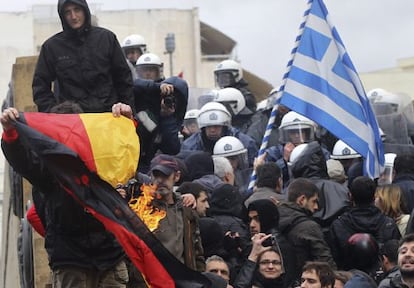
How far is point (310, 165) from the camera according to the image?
1828 cm

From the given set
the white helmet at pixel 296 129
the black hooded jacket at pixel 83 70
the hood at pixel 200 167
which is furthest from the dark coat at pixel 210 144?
the black hooded jacket at pixel 83 70

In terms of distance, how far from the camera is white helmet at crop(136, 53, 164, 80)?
20.3 meters

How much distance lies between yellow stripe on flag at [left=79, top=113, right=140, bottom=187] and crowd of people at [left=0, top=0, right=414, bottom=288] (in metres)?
0.19

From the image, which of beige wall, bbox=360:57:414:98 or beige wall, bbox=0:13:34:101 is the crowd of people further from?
beige wall, bbox=0:13:34:101

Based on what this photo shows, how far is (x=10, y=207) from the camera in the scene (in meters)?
17.2

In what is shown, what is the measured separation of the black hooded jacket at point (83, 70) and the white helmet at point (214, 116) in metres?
7.22

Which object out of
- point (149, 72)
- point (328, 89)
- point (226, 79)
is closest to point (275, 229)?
point (328, 89)

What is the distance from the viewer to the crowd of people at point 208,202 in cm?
1299

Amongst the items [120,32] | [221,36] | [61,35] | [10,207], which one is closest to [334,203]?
[10,207]

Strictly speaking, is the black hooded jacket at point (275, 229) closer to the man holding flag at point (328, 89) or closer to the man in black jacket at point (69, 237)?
the man in black jacket at point (69, 237)

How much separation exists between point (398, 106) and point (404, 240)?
11.2 m

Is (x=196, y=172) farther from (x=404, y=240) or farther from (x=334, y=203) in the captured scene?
(x=404, y=240)

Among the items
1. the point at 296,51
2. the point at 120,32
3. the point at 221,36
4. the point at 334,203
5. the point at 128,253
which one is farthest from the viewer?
the point at 221,36

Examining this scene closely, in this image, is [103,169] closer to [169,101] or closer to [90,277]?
[90,277]
